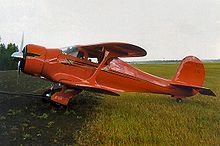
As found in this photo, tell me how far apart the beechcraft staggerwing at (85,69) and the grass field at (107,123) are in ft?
2.43

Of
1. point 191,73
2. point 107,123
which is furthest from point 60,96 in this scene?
point 191,73

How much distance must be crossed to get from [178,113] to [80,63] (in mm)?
3783

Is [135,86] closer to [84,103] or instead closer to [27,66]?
[84,103]

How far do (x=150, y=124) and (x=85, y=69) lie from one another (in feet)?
10.0

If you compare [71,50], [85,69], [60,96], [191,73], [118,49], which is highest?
[118,49]

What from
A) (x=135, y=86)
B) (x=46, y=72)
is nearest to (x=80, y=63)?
(x=46, y=72)

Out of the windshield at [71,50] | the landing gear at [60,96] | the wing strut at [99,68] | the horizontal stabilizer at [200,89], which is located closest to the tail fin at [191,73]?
the horizontal stabilizer at [200,89]

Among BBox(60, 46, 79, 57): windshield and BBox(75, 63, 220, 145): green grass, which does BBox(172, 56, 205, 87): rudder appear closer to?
BBox(75, 63, 220, 145): green grass

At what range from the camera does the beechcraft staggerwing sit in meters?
10.6

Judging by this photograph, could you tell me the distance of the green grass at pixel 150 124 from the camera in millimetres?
8156

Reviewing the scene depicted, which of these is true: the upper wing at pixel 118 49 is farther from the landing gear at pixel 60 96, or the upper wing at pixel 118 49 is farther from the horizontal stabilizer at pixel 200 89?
the horizontal stabilizer at pixel 200 89

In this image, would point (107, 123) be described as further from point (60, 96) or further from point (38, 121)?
point (60, 96)

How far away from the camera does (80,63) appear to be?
11359 millimetres

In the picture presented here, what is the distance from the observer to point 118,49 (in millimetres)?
11352
